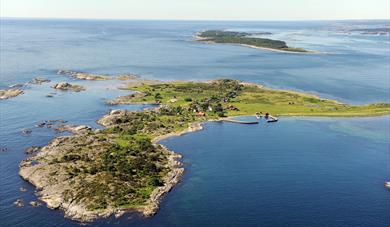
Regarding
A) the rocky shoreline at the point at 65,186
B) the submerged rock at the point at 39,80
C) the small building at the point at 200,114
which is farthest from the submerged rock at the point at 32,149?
the submerged rock at the point at 39,80

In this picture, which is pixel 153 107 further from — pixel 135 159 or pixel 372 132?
pixel 372 132

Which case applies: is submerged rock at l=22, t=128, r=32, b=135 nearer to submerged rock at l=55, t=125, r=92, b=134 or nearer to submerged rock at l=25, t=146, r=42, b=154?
submerged rock at l=55, t=125, r=92, b=134

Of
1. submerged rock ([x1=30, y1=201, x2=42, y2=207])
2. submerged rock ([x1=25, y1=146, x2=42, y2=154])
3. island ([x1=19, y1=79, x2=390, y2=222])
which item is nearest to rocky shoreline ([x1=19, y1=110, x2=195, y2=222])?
island ([x1=19, y1=79, x2=390, y2=222])

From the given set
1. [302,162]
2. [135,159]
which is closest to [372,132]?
[302,162]

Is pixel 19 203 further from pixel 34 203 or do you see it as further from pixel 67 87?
pixel 67 87

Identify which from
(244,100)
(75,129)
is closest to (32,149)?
(75,129)

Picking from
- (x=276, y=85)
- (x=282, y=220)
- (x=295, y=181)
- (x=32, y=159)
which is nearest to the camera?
(x=282, y=220)
